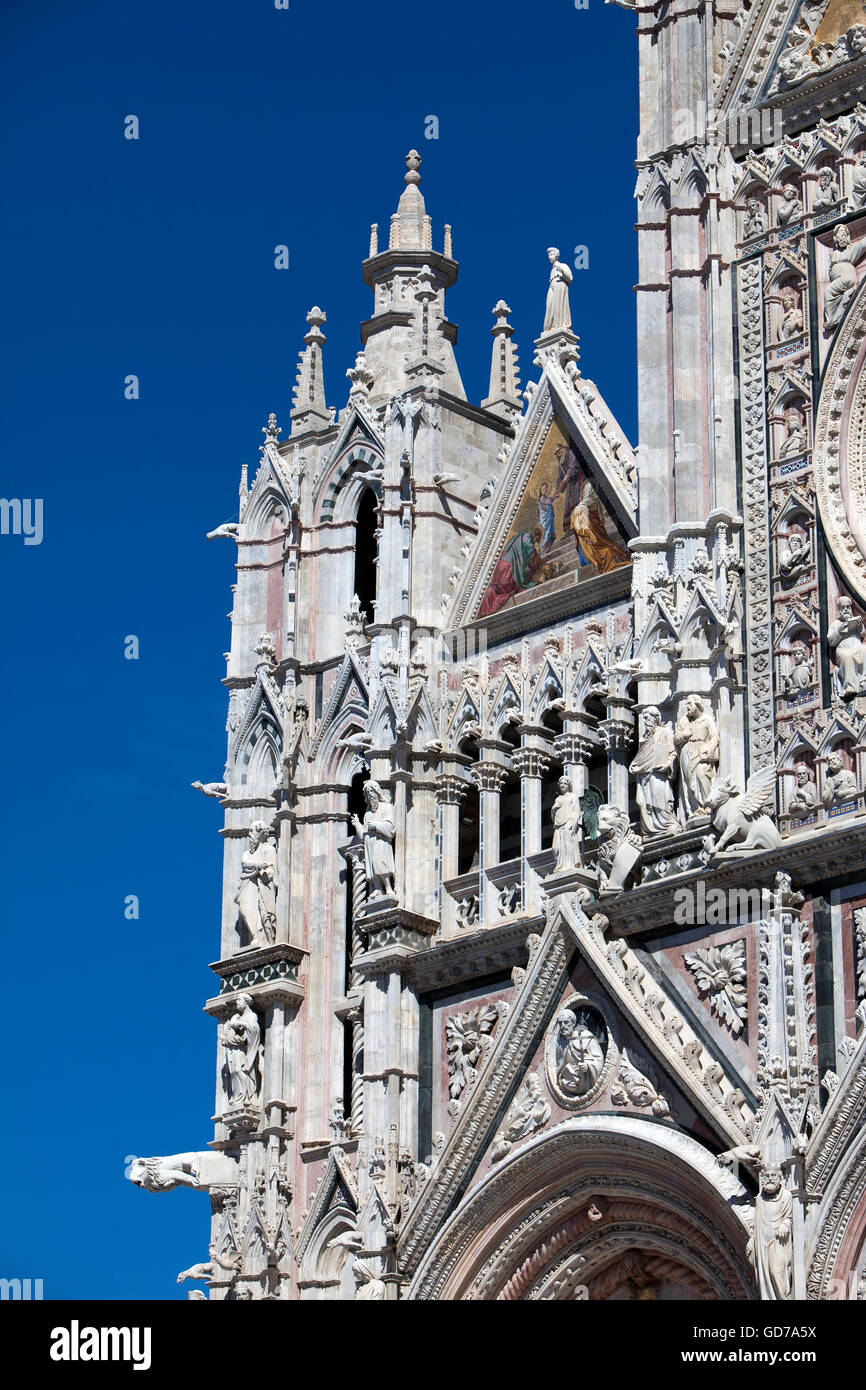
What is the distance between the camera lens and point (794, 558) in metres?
26.0

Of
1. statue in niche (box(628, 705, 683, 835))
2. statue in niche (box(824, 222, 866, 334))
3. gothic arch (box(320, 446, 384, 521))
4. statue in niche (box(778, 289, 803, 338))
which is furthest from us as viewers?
gothic arch (box(320, 446, 384, 521))

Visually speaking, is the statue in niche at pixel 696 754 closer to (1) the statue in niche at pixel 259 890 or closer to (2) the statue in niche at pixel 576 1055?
(2) the statue in niche at pixel 576 1055

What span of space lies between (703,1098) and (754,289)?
26.7 ft

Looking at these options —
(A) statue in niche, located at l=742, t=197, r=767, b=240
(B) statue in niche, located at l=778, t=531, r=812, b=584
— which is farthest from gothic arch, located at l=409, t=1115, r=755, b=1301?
(A) statue in niche, located at l=742, t=197, r=767, b=240


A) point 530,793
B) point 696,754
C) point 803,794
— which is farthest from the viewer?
point 530,793

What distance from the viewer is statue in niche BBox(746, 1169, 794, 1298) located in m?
23.0

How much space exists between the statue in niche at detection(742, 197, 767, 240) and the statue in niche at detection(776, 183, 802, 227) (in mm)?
219

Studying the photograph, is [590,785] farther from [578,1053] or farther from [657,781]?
[578,1053]

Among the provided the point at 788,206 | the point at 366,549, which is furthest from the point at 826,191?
the point at 366,549

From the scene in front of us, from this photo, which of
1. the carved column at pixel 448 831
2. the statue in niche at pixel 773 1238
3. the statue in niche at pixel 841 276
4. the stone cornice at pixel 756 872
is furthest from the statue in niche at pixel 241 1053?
the statue in niche at pixel 841 276

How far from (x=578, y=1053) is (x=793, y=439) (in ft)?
20.1

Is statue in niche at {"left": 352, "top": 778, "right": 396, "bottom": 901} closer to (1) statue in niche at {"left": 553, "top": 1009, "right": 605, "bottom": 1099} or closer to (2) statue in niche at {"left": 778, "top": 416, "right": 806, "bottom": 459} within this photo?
(1) statue in niche at {"left": 553, "top": 1009, "right": 605, "bottom": 1099}

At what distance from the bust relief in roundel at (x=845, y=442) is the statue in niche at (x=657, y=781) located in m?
2.31
